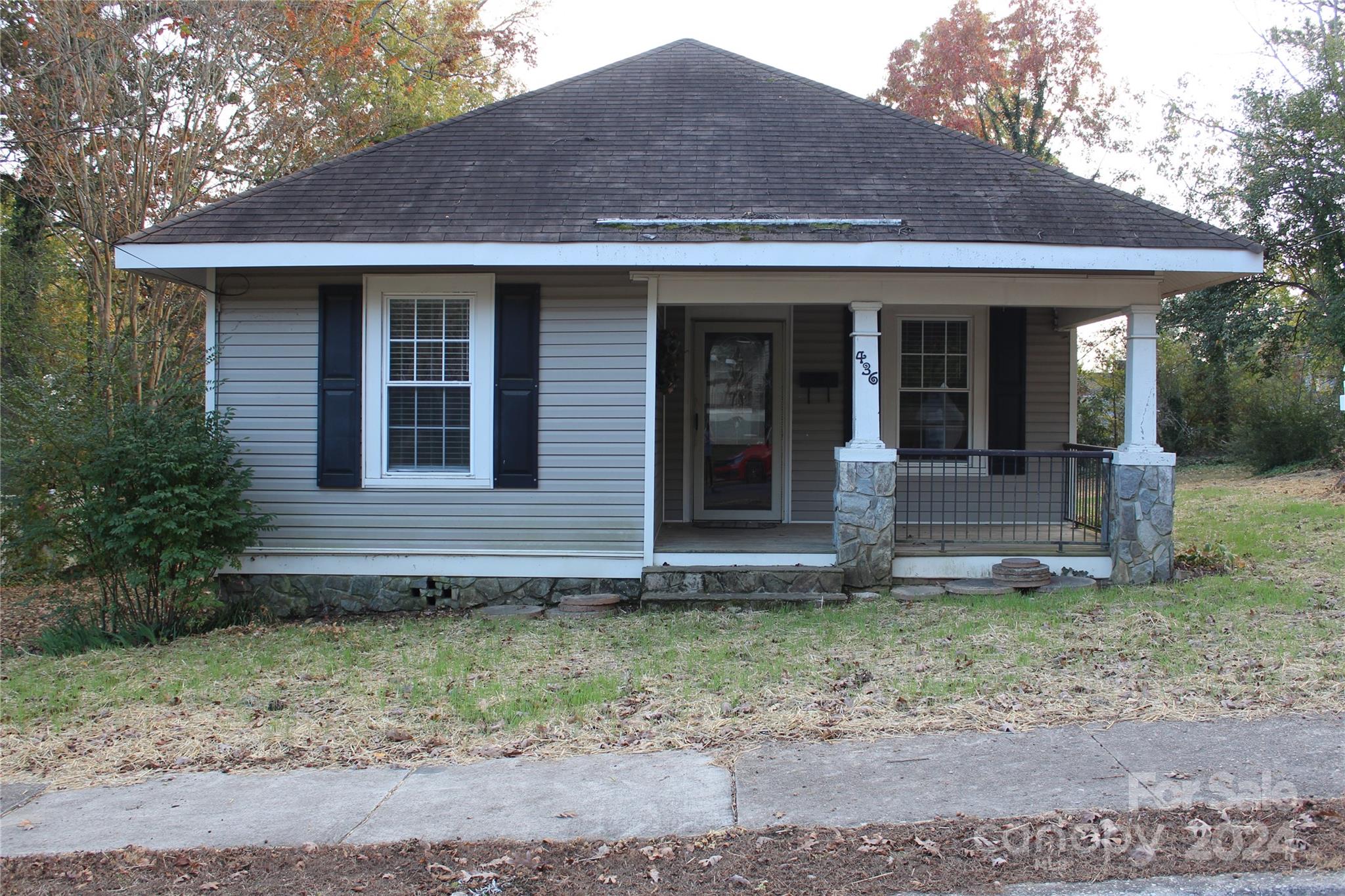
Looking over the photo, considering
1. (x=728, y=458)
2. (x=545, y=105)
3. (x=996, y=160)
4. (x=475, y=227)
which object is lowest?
(x=728, y=458)

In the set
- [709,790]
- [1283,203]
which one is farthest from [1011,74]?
[709,790]

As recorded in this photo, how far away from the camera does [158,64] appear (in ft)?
37.8

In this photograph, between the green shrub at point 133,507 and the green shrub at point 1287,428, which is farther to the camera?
the green shrub at point 1287,428

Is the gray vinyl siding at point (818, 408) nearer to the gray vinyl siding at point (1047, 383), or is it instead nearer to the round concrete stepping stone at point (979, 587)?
the gray vinyl siding at point (1047, 383)


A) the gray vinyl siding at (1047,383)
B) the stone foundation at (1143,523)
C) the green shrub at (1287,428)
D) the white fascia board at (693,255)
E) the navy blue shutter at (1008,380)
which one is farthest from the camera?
the green shrub at (1287,428)

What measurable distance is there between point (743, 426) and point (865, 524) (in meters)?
2.40

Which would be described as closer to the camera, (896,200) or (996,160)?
(896,200)

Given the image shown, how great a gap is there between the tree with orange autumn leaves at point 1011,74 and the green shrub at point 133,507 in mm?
21687

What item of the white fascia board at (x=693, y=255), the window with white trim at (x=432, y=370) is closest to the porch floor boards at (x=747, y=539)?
the window with white trim at (x=432, y=370)

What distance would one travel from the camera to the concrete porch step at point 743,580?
8141 millimetres

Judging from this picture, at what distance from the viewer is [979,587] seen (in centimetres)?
819

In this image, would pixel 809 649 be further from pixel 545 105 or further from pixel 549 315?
pixel 545 105

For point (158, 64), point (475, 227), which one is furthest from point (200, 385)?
point (158, 64)

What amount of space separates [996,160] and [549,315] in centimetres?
444
